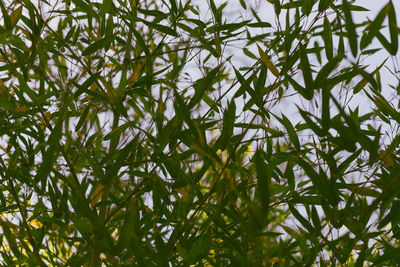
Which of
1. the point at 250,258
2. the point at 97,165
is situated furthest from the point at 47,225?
the point at 250,258

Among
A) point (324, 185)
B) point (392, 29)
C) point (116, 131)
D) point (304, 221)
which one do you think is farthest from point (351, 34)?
point (116, 131)

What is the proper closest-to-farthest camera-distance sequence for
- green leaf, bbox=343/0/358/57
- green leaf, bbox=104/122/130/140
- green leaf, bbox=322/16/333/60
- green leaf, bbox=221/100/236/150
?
green leaf, bbox=343/0/358/57 < green leaf, bbox=221/100/236/150 < green leaf, bbox=322/16/333/60 < green leaf, bbox=104/122/130/140

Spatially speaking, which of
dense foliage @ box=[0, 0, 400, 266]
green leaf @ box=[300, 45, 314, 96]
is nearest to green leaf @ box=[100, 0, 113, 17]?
dense foliage @ box=[0, 0, 400, 266]

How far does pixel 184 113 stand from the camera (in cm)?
107

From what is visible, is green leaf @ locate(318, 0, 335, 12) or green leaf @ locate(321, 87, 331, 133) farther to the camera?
green leaf @ locate(318, 0, 335, 12)

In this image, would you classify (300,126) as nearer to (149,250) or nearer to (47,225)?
(149,250)

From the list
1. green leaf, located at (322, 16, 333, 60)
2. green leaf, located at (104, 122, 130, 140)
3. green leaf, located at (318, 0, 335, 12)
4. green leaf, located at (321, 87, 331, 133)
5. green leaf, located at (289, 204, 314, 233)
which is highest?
→ green leaf, located at (318, 0, 335, 12)

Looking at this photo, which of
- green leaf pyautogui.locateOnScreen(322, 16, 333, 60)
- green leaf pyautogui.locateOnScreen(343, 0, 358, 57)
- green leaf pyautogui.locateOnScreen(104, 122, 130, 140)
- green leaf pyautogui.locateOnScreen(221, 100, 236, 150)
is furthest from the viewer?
green leaf pyautogui.locateOnScreen(104, 122, 130, 140)

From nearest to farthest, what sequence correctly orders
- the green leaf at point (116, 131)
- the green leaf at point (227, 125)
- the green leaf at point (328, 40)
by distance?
the green leaf at point (227, 125)
the green leaf at point (328, 40)
the green leaf at point (116, 131)

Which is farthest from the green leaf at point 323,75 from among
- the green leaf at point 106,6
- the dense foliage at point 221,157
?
the green leaf at point 106,6

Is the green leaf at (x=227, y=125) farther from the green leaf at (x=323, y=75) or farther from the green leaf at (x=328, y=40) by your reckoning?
the green leaf at (x=328, y=40)

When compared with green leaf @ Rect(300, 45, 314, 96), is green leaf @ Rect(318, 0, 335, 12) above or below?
above

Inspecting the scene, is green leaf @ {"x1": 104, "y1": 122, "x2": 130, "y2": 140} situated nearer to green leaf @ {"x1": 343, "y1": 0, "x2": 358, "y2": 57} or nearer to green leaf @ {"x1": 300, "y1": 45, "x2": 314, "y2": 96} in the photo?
green leaf @ {"x1": 300, "y1": 45, "x2": 314, "y2": 96}

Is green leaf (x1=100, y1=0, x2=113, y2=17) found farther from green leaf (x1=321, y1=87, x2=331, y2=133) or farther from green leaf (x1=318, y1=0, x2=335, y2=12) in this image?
green leaf (x1=321, y1=87, x2=331, y2=133)
